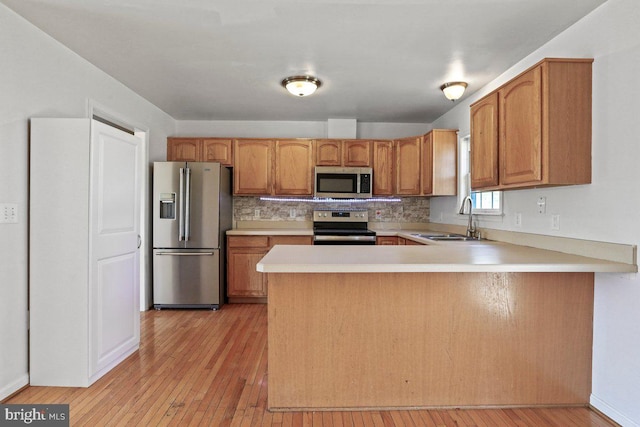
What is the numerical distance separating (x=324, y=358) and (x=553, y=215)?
1.79 m

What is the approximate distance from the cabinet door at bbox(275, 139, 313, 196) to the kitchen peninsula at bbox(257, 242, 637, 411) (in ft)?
8.85

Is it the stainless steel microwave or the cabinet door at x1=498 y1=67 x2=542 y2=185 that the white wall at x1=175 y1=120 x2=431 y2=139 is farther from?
the cabinet door at x1=498 y1=67 x2=542 y2=185

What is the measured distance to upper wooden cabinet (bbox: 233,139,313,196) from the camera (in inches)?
190

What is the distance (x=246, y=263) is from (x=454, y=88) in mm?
2961

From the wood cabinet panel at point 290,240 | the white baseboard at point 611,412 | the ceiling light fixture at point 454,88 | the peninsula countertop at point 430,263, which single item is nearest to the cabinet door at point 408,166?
the ceiling light fixture at point 454,88

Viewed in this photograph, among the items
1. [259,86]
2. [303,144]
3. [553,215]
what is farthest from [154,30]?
[553,215]

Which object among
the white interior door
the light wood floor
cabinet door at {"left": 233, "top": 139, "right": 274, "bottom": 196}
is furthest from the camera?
cabinet door at {"left": 233, "top": 139, "right": 274, "bottom": 196}

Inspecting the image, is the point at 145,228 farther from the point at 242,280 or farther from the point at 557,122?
the point at 557,122

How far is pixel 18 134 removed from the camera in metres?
2.37

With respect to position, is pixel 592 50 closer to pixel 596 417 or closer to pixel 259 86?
pixel 596 417

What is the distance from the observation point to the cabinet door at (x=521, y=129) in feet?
7.27

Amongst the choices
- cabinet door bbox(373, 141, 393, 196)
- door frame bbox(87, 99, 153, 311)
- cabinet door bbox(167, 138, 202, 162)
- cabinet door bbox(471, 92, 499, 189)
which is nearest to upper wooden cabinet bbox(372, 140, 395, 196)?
cabinet door bbox(373, 141, 393, 196)

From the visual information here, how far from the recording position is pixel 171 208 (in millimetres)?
4301

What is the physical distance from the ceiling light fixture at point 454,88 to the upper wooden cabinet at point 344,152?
4.70 feet
